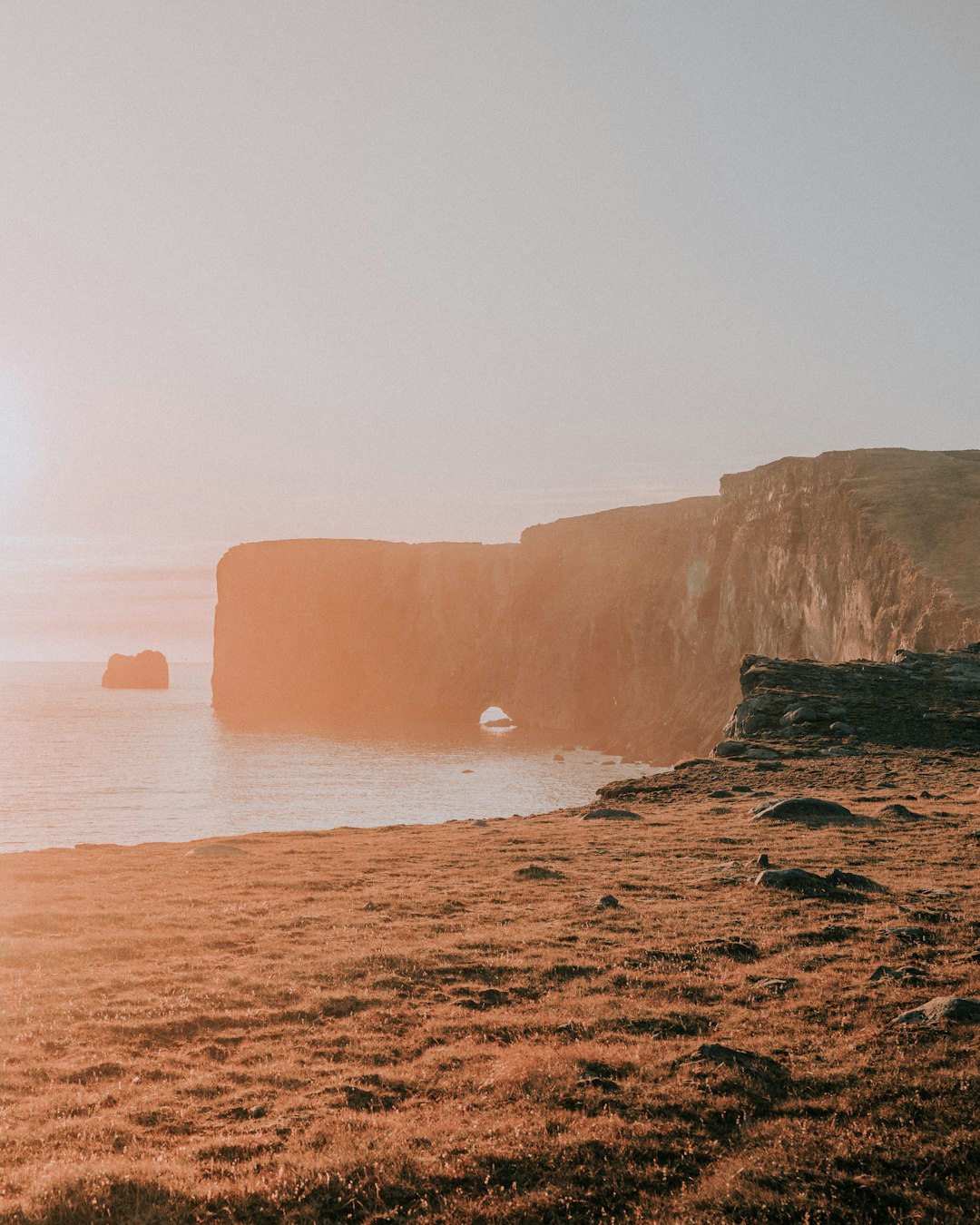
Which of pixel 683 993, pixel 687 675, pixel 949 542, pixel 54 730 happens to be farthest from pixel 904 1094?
Answer: pixel 54 730

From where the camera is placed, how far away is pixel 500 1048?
1276 centimetres

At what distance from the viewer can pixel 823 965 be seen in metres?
15.8

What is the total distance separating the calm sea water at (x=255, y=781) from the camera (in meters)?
71.8

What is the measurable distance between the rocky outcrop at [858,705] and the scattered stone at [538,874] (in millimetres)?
22052

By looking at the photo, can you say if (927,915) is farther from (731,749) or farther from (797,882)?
(731,749)

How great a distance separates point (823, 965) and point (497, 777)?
8430 cm

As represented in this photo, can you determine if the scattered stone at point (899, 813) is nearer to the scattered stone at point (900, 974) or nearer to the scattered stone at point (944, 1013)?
the scattered stone at point (900, 974)

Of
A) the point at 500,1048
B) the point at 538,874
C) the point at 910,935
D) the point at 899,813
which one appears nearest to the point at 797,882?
the point at 910,935

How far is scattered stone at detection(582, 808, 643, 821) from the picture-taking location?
3462 cm

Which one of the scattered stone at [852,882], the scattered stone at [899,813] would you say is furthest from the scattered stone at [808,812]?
the scattered stone at [852,882]

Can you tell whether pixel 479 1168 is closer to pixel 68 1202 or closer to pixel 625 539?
pixel 68 1202

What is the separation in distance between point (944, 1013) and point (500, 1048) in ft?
21.6

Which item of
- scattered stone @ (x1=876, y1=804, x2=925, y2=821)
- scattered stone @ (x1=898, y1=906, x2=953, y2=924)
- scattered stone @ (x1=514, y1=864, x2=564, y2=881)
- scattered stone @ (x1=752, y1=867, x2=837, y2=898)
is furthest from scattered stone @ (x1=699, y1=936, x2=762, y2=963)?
scattered stone @ (x1=876, y1=804, x2=925, y2=821)

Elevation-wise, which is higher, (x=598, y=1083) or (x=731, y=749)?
(x=731, y=749)
